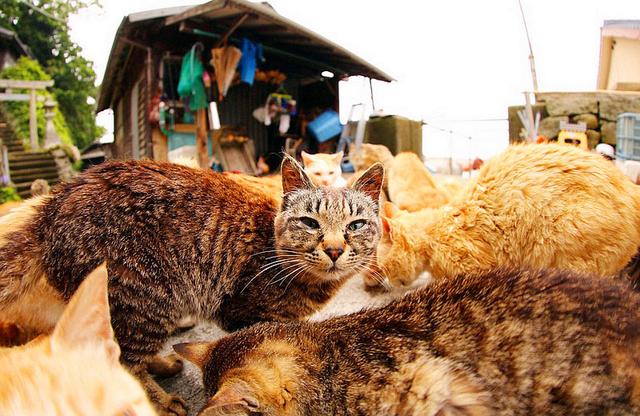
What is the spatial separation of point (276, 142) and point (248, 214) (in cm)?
1046

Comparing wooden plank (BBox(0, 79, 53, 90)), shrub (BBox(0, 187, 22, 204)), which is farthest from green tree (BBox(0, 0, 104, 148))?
shrub (BBox(0, 187, 22, 204))

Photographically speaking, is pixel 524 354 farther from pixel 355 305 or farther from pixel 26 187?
pixel 26 187

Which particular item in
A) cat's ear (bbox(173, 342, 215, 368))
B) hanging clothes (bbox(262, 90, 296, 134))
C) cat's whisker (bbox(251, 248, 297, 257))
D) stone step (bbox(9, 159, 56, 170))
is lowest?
stone step (bbox(9, 159, 56, 170))

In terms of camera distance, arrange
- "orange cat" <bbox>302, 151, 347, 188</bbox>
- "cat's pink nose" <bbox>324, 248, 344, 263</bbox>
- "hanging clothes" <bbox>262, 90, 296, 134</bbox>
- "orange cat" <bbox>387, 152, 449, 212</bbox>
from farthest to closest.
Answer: "hanging clothes" <bbox>262, 90, 296, 134</bbox> < "orange cat" <bbox>387, 152, 449, 212</bbox> < "orange cat" <bbox>302, 151, 347, 188</bbox> < "cat's pink nose" <bbox>324, 248, 344, 263</bbox>

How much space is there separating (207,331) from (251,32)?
902 cm

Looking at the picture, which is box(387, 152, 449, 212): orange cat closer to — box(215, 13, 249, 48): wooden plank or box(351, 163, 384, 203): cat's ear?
box(351, 163, 384, 203): cat's ear

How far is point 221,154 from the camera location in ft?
39.3

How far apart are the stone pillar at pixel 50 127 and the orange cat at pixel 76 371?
23.1m

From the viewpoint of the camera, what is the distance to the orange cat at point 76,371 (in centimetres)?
110

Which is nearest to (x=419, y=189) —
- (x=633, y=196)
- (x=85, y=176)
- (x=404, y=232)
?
(x=404, y=232)

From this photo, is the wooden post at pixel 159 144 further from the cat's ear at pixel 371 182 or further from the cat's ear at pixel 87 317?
the cat's ear at pixel 87 317

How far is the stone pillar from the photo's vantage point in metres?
21.4

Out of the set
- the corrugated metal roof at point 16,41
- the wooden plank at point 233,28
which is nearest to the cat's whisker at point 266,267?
the wooden plank at point 233,28

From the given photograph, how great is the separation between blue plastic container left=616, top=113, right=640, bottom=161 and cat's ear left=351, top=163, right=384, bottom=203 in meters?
5.48
